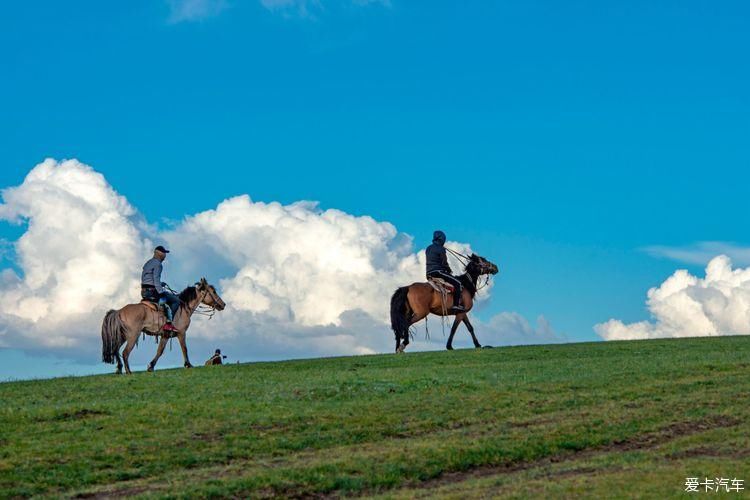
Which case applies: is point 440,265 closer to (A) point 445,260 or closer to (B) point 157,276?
(A) point 445,260

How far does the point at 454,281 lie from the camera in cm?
3469

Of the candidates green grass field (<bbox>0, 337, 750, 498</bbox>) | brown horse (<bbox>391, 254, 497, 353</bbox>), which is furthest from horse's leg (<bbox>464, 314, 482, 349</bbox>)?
green grass field (<bbox>0, 337, 750, 498</bbox>)

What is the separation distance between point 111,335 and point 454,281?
12168mm

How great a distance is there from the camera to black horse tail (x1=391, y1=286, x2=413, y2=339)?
112ft

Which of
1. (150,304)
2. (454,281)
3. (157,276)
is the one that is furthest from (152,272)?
(454,281)

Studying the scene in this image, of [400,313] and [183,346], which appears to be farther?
[400,313]

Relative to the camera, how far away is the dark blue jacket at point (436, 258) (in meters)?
34.8

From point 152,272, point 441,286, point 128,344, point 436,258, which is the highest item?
point 436,258

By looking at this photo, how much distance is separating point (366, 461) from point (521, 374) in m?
10.3

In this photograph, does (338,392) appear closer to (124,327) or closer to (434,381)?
(434,381)

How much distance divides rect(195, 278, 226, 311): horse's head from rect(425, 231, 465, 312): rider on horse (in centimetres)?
761

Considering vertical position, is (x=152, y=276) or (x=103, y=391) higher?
(x=152, y=276)

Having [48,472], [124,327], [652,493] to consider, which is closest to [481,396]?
[652,493]

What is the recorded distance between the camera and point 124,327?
29.4 metres
